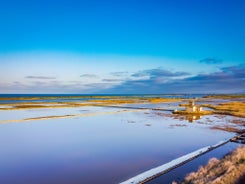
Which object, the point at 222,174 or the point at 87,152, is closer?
the point at 222,174

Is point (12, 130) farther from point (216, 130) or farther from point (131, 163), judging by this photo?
point (216, 130)

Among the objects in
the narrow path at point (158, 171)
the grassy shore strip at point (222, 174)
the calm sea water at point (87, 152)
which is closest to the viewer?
the grassy shore strip at point (222, 174)

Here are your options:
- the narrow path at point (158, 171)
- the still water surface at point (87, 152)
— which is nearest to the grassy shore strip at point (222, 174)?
the narrow path at point (158, 171)

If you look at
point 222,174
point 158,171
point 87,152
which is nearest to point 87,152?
point 87,152

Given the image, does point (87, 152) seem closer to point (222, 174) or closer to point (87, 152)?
point (87, 152)

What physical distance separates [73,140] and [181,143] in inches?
283

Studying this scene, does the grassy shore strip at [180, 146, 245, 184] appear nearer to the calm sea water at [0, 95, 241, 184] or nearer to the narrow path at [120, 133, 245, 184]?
the narrow path at [120, 133, 245, 184]

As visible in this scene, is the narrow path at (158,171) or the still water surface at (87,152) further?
the still water surface at (87,152)

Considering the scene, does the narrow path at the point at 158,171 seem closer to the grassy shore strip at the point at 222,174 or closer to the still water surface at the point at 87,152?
the still water surface at the point at 87,152

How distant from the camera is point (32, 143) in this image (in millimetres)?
16734

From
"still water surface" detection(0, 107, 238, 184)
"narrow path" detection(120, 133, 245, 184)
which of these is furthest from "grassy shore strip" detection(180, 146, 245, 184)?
"still water surface" detection(0, 107, 238, 184)

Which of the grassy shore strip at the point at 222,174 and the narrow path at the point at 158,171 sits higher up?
the grassy shore strip at the point at 222,174

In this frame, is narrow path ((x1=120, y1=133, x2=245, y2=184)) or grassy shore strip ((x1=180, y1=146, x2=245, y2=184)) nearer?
grassy shore strip ((x1=180, y1=146, x2=245, y2=184))

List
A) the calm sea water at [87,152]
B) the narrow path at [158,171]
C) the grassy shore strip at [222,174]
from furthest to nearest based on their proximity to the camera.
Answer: the calm sea water at [87,152] < the narrow path at [158,171] < the grassy shore strip at [222,174]
